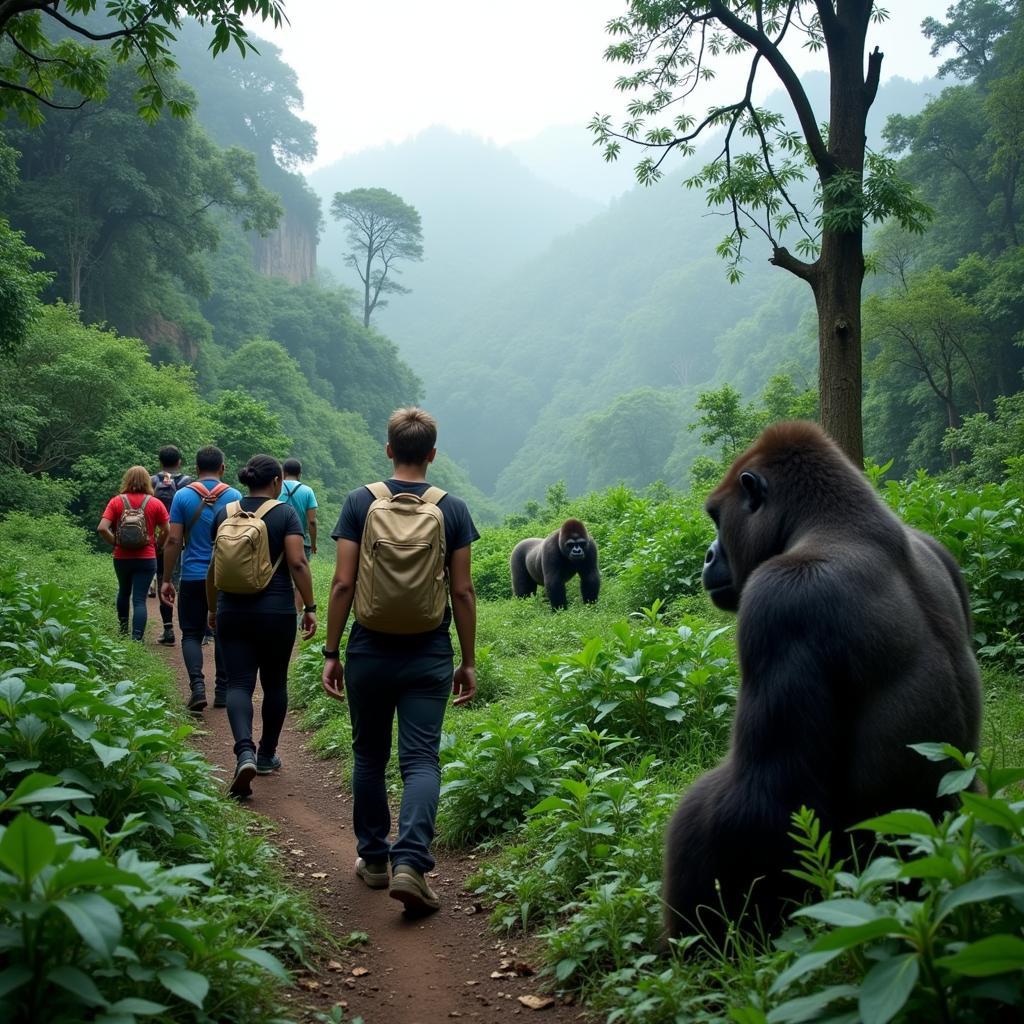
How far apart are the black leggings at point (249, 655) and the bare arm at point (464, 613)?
1610 mm

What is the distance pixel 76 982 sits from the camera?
1.75m

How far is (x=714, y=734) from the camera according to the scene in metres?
4.43

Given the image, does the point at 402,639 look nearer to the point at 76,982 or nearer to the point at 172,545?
the point at 76,982

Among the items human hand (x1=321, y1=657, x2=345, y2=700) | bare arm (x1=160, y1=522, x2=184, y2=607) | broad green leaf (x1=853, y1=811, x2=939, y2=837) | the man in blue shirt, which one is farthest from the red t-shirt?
broad green leaf (x1=853, y1=811, x2=939, y2=837)

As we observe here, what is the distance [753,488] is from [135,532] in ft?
22.2

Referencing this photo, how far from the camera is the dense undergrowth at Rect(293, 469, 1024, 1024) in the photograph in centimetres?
162

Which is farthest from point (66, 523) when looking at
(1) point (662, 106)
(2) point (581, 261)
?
(2) point (581, 261)

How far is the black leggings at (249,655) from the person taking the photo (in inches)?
198

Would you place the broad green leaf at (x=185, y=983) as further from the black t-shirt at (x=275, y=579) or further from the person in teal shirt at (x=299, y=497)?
Answer: the person in teal shirt at (x=299, y=497)

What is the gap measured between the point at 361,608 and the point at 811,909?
2226 mm

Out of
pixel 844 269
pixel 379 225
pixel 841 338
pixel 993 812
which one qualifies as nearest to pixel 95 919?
pixel 993 812

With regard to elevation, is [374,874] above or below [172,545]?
below

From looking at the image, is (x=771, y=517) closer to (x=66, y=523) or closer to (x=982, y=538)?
(x=982, y=538)

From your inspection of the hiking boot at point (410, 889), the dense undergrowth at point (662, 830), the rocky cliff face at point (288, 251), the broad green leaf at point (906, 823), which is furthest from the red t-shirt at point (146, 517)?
the rocky cliff face at point (288, 251)
